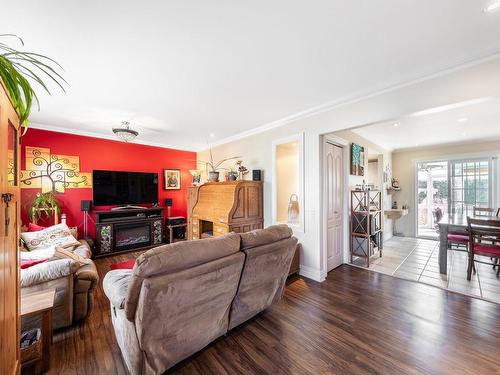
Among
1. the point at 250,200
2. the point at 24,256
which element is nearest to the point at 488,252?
the point at 250,200

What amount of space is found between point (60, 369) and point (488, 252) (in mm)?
4946

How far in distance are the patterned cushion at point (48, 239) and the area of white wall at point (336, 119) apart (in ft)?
10.8

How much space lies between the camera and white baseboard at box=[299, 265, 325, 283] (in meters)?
3.17

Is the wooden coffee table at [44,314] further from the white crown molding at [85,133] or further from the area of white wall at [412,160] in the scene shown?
the area of white wall at [412,160]

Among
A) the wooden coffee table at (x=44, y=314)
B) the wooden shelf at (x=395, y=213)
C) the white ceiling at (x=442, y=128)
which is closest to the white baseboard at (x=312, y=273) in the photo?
the white ceiling at (x=442, y=128)

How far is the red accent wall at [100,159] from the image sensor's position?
3924mm

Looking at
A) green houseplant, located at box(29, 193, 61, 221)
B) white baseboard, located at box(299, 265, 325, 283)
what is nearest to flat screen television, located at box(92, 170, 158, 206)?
green houseplant, located at box(29, 193, 61, 221)

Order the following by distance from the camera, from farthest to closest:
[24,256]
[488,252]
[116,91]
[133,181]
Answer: [133,181]
[488,252]
[116,91]
[24,256]

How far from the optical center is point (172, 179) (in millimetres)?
5719

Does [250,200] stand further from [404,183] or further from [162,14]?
[404,183]

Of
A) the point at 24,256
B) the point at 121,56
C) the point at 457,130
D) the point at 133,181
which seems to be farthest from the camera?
the point at 133,181

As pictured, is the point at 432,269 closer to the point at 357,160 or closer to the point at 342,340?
the point at 357,160

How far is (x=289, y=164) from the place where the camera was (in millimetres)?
4078

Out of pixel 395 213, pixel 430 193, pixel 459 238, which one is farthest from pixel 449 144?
pixel 459 238
